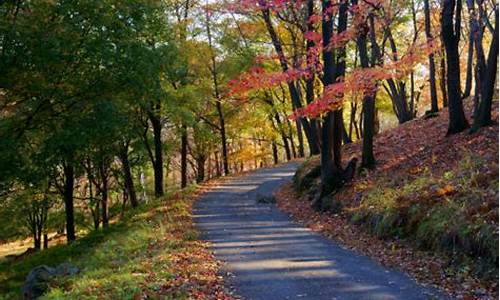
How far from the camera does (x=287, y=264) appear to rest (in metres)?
8.99

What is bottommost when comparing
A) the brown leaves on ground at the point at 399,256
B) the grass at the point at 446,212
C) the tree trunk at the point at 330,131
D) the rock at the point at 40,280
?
the rock at the point at 40,280

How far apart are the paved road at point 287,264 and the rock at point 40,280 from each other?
10.8 ft

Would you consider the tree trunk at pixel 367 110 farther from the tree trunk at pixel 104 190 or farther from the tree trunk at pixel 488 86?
the tree trunk at pixel 104 190

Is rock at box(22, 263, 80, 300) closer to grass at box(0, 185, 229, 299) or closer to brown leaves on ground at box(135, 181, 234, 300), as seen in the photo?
grass at box(0, 185, 229, 299)

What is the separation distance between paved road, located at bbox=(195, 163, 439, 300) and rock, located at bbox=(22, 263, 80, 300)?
3.30 meters

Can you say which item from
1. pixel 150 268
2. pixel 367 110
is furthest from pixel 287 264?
pixel 367 110

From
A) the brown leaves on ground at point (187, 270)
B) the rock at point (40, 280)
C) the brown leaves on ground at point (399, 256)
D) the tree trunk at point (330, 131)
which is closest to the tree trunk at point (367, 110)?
the tree trunk at point (330, 131)

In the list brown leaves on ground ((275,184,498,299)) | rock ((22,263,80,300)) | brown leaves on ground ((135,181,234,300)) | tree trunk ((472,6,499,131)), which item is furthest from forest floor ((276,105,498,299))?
rock ((22,263,80,300))

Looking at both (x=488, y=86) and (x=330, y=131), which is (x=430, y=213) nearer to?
(x=488, y=86)

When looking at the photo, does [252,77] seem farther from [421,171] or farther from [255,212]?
[421,171]

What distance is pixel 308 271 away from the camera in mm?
8492

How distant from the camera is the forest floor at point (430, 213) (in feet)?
24.5

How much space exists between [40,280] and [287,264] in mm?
5173

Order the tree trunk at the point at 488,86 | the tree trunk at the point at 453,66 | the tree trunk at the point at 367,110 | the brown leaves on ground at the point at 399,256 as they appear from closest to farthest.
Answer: the brown leaves on ground at the point at 399,256 < the tree trunk at the point at 488,86 < the tree trunk at the point at 453,66 < the tree trunk at the point at 367,110
